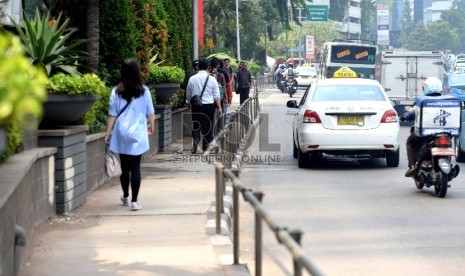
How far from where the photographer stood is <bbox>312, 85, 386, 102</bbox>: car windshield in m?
17.7

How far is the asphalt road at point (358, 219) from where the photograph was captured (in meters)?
8.57

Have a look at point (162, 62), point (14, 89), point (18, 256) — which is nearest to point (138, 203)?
point (18, 256)

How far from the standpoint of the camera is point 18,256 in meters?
7.40

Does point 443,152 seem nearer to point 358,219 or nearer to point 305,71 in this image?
point 358,219

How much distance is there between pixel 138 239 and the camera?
9.33 meters

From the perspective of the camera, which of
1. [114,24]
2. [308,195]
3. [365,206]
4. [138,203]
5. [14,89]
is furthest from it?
[114,24]

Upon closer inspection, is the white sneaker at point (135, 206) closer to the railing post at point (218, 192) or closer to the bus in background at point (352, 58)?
the railing post at point (218, 192)

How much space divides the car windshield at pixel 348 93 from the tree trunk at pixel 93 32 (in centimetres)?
407

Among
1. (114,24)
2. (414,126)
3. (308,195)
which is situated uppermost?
(114,24)

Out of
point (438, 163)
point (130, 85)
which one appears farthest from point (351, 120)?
point (130, 85)

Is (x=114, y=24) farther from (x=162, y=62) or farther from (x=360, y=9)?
(x=360, y=9)

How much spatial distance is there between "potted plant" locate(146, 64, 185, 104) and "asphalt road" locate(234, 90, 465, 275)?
314 centimetres

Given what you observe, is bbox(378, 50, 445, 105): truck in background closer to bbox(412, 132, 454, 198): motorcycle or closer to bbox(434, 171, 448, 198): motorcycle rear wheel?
bbox(412, 132, 454, 198): motorcycle

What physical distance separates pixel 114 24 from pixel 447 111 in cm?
698
